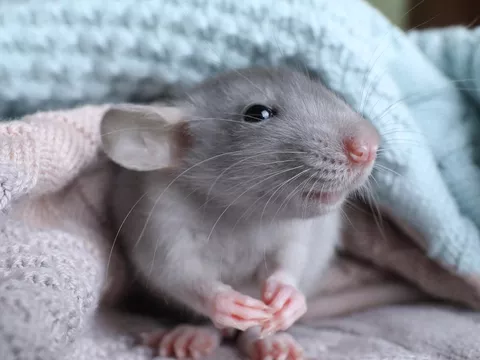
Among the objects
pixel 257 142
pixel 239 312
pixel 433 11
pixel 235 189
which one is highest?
pixel 433 11

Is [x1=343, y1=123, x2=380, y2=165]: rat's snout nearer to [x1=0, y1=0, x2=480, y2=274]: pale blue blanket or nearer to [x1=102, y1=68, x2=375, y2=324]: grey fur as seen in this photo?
[x1=102, y1=68, x2=375, y2=324]: grey fur

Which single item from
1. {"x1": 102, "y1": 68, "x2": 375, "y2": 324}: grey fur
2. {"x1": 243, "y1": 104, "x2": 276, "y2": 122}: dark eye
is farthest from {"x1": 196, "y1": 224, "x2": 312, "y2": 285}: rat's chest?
{"x1": 243, "y1": 104, "x2": 276, "y2": 122}: dark eye

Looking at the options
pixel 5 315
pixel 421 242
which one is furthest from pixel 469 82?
pixel 5 315

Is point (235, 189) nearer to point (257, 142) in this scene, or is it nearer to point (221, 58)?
point (257, 142)

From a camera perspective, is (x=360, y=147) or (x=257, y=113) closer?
(x=360, y=147)

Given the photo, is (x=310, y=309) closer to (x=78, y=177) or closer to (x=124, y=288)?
(x=124, y=288)

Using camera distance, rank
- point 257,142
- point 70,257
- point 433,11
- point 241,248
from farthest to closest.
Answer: point 433,11 < point 241,248 < point 257,142 < point 70,257

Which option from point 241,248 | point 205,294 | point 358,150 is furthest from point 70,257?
point 358,150
